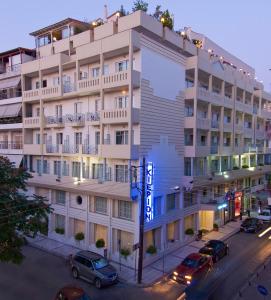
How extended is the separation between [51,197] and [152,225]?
13053mm

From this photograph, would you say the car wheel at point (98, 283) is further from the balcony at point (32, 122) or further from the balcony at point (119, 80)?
the balcony at point (32, 122)

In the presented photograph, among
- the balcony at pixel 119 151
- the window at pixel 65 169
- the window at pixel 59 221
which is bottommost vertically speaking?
the window at pixel 59 221

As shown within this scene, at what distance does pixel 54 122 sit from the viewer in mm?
34375

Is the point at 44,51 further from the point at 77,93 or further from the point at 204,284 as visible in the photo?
the point at 204,284

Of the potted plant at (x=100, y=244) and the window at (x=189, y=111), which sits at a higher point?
the window at (x=189, y=111)

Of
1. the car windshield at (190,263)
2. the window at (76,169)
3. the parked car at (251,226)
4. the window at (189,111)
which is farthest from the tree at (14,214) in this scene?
the parked car at (251,226)

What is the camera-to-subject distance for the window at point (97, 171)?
30969 mm

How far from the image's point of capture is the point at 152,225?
2930 cm

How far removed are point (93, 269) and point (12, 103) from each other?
2362 centimetres

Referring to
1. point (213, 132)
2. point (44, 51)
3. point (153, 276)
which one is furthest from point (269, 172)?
point (44, 51)

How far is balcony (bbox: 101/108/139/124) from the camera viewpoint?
2722 centimetres

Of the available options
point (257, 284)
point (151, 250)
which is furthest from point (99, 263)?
point (257, 284)

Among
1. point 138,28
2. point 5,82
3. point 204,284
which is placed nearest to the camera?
point 204,284

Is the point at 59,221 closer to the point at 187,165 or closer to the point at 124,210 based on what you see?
the point at 124,210
